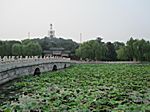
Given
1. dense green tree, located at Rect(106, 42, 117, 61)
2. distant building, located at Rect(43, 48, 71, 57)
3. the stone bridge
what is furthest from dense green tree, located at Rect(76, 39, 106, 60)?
the stone bridge

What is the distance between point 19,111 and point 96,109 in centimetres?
263

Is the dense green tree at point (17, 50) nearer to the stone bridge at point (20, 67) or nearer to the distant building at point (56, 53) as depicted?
the distant building at point (56, 53)

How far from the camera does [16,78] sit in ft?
81.8

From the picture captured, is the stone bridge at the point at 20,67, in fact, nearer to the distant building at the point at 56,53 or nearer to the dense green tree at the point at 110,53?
the dense green tree at the point at 110,53

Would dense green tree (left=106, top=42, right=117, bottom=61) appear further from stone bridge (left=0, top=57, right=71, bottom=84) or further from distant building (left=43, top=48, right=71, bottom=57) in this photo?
stone bridge (left=0, top=57, right=71, bottom=84)

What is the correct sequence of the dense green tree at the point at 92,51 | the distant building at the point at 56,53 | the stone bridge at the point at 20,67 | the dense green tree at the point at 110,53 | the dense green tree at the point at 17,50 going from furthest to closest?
the distant building at the point at 56,53, the dense green tree at the point at 110,53, the dense green tree at the point at 92,51, the dense green tree at the point at 17,50, the stone bridge at the point at 20,67

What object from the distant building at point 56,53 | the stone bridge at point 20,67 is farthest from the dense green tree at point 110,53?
the stone bridge at point 20,67

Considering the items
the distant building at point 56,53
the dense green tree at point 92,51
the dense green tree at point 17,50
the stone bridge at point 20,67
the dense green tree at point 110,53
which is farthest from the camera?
the distant building at point 56,53

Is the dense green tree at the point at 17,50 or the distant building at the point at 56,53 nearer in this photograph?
the dense green tree at the point at 17,50

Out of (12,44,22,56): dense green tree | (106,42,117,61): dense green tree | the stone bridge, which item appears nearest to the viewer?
the stone bridge

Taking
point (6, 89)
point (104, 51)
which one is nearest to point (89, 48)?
point (104, 51)

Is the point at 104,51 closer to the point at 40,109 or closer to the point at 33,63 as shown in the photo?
the point at 33,63

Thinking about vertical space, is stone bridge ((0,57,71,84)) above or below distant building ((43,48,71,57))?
below

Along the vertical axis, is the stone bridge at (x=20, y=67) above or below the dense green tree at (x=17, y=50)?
below
